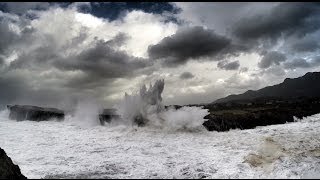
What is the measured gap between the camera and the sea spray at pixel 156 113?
2569 centimetres

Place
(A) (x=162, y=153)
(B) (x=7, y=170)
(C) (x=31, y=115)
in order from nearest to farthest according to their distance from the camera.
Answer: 1. (B) (x=7, y=170)
2. (A) (x=162, y=153)
3. (C) (x=31, y=115)

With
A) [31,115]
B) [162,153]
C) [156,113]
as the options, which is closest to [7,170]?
[162,153]

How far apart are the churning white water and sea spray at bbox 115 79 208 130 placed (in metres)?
0.08

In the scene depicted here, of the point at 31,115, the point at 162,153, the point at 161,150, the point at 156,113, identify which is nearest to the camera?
the point at 162,153

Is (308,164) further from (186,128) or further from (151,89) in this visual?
(151,89)

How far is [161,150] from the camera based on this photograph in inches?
723

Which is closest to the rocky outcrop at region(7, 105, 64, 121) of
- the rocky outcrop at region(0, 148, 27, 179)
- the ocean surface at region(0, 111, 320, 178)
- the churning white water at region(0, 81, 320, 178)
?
the churning white water at region(0, 81, 320, 178)

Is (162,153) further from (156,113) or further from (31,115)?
(31,115)

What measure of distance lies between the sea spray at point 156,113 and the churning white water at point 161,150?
0.27ft

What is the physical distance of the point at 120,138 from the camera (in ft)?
73.1

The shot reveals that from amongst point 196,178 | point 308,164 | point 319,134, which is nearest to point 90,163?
point 196,178

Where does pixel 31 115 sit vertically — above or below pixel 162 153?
above

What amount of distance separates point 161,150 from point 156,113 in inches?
386

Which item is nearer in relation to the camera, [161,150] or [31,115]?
[161,150]
